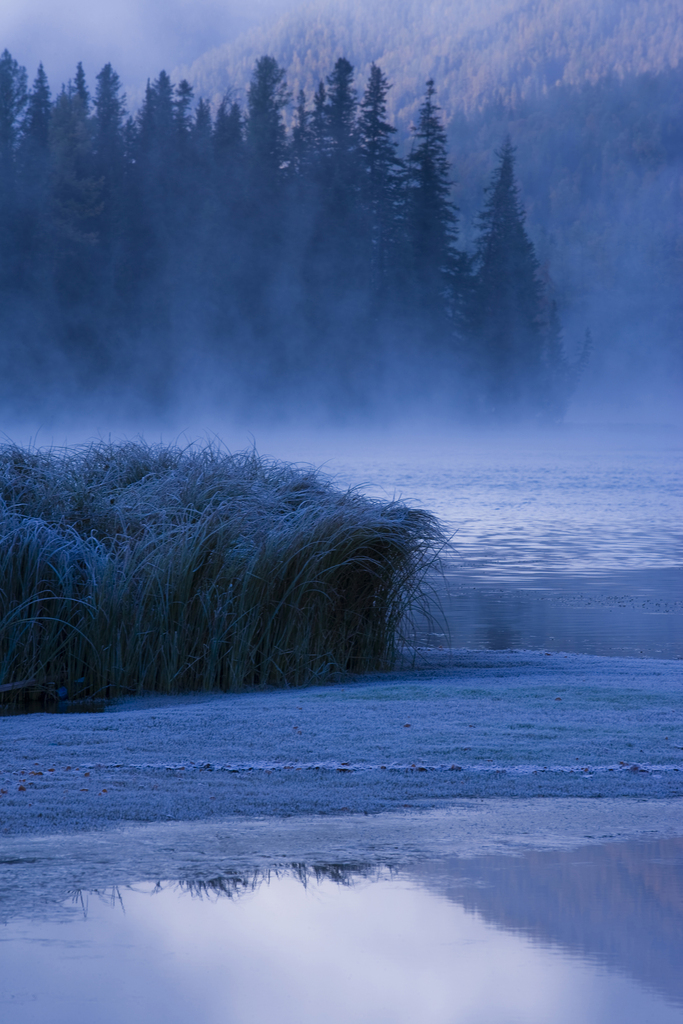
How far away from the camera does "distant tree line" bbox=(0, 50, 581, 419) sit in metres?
52.2

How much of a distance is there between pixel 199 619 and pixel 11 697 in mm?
967

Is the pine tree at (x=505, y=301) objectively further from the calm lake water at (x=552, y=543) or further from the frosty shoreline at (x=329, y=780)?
the frosty shoreline at (x=329, y=780)

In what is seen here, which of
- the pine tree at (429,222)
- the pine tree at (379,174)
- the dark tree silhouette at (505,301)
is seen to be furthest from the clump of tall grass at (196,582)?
the dark tree silhouette at (505,301)

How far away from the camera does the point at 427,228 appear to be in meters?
56.6

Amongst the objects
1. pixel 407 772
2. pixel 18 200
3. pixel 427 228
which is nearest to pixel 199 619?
pixel 407 772

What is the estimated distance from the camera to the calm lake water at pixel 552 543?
866 cm

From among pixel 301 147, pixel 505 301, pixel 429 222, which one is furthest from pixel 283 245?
pixel 505 301

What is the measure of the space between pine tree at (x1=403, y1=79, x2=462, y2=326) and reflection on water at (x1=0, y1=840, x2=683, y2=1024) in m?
54.2

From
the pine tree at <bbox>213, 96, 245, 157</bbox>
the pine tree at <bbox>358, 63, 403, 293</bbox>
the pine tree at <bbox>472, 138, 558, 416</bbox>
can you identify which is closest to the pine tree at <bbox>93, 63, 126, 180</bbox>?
the pine tree at <bbox>213, 96, 245, 157</bbox>

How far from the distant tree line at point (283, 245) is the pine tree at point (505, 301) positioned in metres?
0.09

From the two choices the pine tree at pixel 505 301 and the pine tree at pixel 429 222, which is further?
the pine tree at pixel 505 301

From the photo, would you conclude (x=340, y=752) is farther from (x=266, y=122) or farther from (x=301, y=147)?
(x=266, y=122)

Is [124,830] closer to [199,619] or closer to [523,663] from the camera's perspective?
[199,619]

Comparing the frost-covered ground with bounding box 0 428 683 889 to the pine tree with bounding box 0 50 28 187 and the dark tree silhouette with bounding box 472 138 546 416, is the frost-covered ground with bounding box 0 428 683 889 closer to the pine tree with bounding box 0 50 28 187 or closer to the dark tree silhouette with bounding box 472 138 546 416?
the pine tree with bounding box 0 50 28 187
